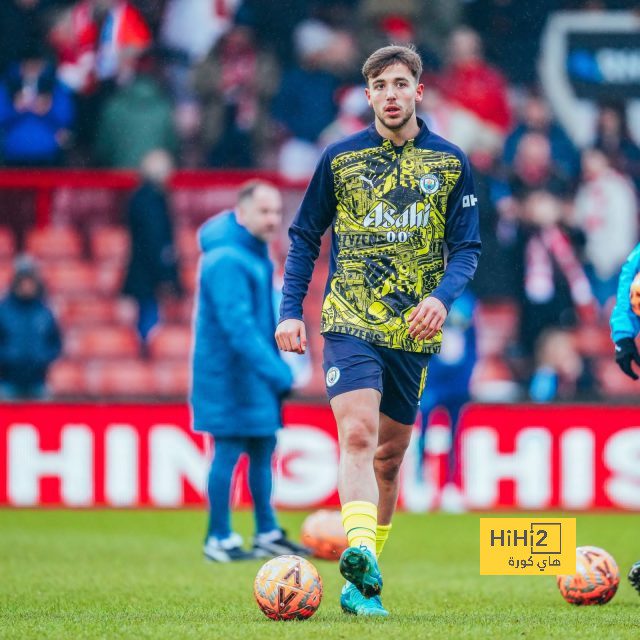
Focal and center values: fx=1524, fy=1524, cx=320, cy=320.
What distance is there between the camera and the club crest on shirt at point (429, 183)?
21.5 ft

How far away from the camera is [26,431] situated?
1384 centimetres

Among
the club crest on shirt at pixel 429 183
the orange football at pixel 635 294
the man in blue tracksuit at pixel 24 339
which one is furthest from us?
the man in blue tracksuit at pixel 24 339

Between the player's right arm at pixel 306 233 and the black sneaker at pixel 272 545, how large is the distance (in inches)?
129

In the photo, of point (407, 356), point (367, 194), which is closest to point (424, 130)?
point (367, 194)

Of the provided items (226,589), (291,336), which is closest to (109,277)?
(226,589)

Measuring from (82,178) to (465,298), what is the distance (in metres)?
3.75

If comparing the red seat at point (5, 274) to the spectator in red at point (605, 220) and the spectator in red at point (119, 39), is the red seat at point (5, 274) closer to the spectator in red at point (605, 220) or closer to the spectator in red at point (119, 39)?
the spectator in red at point (119, 39)

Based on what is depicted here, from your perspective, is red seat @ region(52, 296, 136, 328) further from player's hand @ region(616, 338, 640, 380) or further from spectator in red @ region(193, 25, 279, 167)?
player's hand @ region(616, 338, 640, 380)

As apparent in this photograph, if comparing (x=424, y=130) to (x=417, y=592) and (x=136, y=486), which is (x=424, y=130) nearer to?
(x=417, y=592)

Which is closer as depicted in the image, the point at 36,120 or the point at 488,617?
the point at 488,617

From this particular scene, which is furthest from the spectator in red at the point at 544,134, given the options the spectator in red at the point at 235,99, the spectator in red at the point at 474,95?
the spectator in red at the point at 235,99

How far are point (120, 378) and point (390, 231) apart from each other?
313 inches

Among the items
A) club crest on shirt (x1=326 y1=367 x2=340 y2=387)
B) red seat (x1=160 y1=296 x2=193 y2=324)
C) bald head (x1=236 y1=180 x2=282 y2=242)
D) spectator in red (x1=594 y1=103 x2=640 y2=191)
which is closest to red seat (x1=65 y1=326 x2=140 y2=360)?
red seat (x1=160 y1=296 x2=193 y2=324)

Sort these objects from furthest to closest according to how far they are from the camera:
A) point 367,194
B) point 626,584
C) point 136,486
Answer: point 136,486 → point 626,584 → point 367,194
